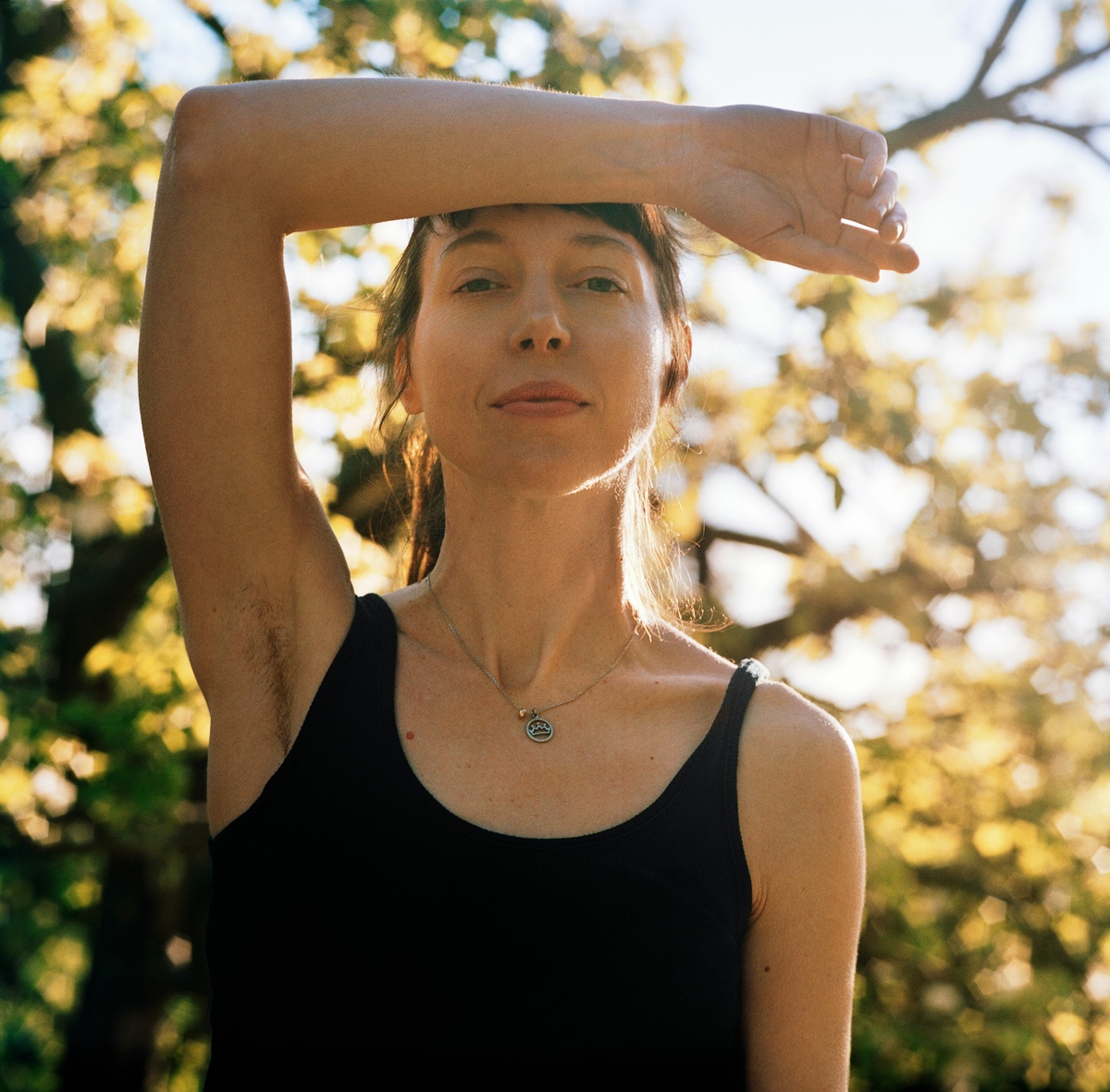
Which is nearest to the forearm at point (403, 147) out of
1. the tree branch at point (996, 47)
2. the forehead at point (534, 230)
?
the forehead at point (534, 230)

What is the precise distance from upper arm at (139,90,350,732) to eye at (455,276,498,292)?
10.6 inches

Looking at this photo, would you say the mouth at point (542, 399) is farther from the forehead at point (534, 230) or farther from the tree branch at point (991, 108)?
the tree branch at point (991, 108)

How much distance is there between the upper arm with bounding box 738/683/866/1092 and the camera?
162 centimetres

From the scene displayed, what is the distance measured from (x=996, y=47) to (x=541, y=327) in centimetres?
413

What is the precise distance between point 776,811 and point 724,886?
0.12 m

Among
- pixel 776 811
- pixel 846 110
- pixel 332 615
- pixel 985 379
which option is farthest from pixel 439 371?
pixel 985 379

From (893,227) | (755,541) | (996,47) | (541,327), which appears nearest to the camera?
(893,227)

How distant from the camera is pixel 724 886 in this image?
1573 millimetres

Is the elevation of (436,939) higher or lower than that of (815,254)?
lower

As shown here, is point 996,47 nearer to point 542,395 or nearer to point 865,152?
point 865,152

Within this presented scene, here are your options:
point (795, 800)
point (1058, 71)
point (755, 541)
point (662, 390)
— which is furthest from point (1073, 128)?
point (795, 800)

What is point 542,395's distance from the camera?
1615mm

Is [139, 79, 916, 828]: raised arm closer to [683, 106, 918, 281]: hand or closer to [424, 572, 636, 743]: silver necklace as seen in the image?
[683, 106, 918, 281]: hand

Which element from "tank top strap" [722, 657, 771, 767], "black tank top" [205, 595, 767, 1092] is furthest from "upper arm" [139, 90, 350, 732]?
"tank top strap" [722, 657, 771, 767]
